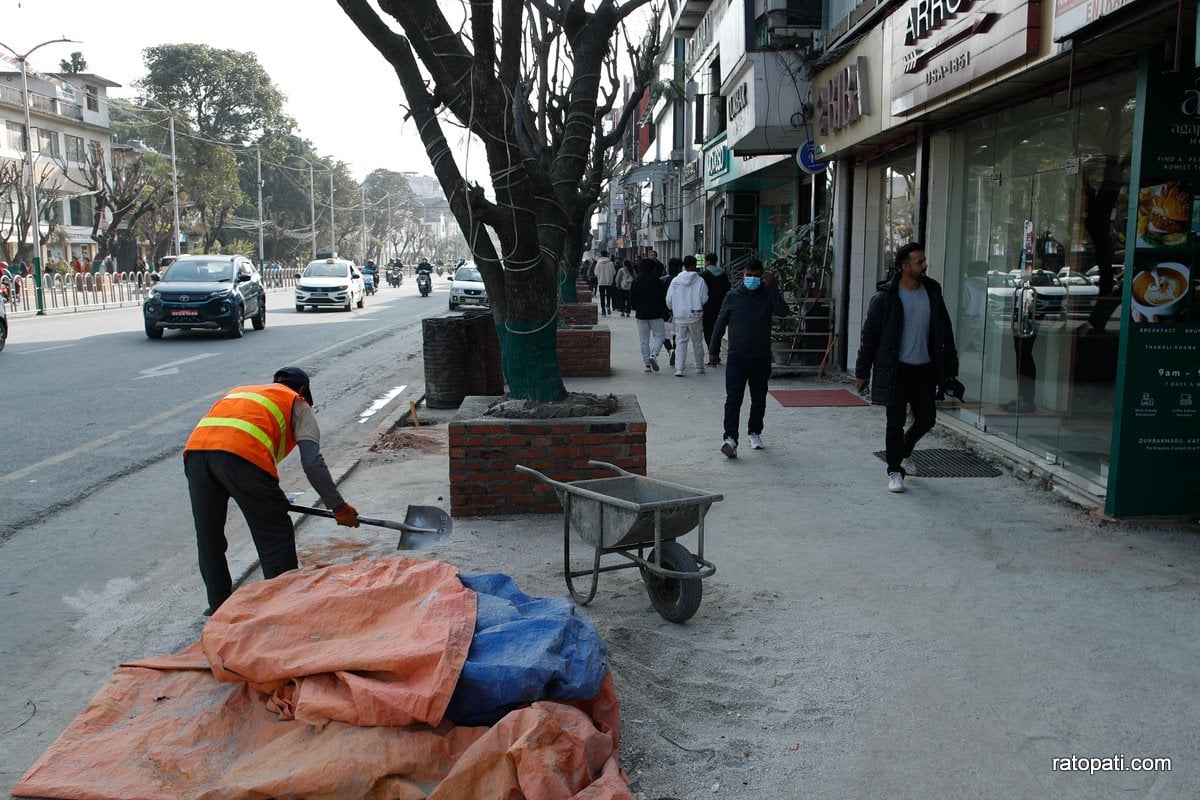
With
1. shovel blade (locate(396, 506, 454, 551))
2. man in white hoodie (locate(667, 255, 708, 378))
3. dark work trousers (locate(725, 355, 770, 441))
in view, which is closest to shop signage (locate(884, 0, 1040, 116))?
dark work trousers (locate(725, 355, 770, 441))

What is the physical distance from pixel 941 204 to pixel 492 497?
640cm

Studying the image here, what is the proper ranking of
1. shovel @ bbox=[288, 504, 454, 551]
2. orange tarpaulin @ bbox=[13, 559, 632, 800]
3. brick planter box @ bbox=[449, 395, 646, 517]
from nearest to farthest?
orange tarpaulin @ bbox=[13, 559, 632, 800] → shovel @ bbox=[288, 504, 454, 551] → brick planter box @ bbox=[449, 395, 646, 517]

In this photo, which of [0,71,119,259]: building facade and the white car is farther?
[0,71,119,259]: building facade

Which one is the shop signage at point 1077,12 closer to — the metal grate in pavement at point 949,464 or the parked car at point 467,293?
the metal grate in pavement at point 949,464

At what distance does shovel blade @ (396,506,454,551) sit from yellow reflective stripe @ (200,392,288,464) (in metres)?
0.77

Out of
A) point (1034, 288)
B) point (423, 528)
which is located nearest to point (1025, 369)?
point (1034, 288)

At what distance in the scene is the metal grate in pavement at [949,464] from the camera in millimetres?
8352

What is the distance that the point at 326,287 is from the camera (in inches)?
1313

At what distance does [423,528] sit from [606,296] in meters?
26.3

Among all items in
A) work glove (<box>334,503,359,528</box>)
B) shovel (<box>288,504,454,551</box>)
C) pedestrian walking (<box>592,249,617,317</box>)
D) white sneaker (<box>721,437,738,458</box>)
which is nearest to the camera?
work glove (<box>334,503,359,528</box>)

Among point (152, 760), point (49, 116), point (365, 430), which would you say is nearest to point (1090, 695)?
point (152, 760)

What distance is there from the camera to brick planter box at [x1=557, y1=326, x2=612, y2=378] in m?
15.2

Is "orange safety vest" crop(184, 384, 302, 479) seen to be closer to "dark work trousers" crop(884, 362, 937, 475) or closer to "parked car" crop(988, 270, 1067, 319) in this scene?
"dark work trousers" crop(884, 362, 937, 475)

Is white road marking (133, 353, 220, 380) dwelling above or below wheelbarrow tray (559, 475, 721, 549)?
below
